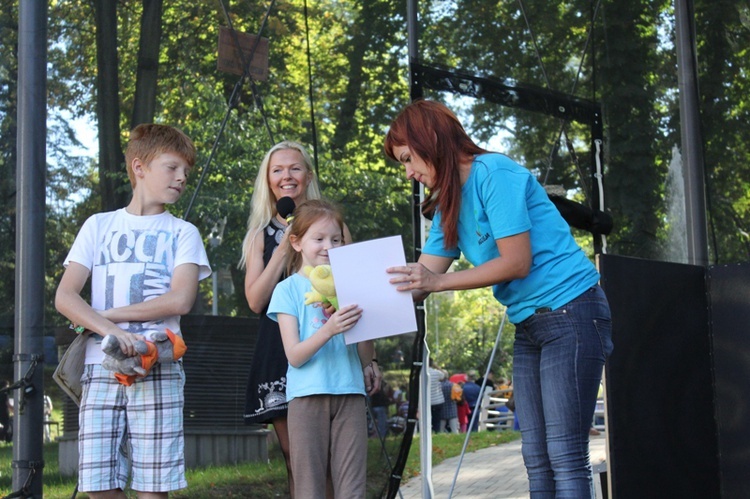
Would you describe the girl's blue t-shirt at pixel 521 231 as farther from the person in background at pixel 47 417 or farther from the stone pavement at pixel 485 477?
the stone pavement at pixel 485 477

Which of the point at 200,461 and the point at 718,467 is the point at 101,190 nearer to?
the point at 200,461

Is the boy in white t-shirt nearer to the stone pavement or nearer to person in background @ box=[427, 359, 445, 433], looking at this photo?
the stone pavement

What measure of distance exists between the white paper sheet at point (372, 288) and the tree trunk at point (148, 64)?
1744mm

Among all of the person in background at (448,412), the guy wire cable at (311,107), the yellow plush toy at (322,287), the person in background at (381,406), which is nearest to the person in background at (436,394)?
the person in background at (448,412)

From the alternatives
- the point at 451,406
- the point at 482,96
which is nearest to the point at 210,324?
the point at 482,96

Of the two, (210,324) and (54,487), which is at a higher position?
(210,324)

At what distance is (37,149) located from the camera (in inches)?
138

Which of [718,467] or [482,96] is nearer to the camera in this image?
[718,467]

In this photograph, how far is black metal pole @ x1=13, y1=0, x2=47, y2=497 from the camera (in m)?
3.40

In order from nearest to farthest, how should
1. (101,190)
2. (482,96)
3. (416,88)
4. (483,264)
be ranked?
(483,264)
(101,190)
(416,88)
(482,96)

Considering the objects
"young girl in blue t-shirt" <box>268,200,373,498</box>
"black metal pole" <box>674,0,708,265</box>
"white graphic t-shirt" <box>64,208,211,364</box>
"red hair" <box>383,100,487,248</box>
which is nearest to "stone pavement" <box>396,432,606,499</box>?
"black metal pole" <box>674,0,708,265</box>

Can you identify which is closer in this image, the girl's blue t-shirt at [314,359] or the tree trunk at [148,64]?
the girl's blue t-shirt at [314,359]

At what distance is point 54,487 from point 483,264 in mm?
1980

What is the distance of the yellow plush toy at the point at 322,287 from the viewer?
113 inches
